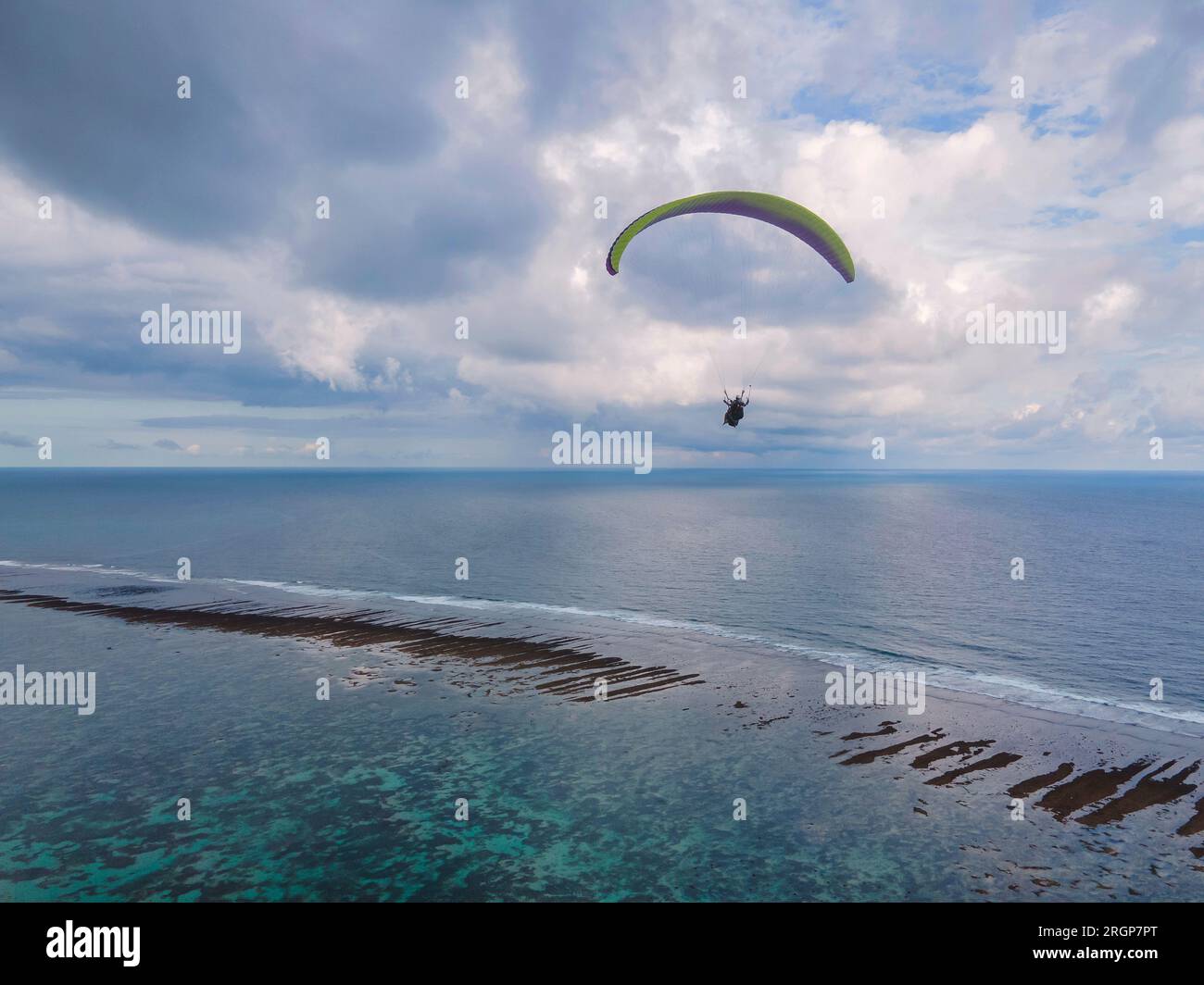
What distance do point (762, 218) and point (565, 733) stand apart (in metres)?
28.0

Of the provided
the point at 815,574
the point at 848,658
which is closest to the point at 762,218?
the point at 848,658

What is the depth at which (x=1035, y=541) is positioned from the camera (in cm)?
10781

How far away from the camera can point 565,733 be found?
27.8 meters

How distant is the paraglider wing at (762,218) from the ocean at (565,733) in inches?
878

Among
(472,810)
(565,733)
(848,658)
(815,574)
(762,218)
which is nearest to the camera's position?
(472,810)

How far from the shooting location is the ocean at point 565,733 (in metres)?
18.1

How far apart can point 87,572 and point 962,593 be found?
86886 mm

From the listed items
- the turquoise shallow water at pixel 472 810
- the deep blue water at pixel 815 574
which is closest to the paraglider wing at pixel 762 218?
the turquoise shallow water at pixel 472 810

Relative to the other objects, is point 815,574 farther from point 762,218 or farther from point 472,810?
point 472,810

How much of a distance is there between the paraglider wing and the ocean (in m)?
22.3

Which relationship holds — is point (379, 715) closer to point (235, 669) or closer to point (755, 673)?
point (235, 669)

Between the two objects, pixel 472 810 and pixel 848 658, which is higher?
pixel 848 658

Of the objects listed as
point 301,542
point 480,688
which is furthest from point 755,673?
point 301,542

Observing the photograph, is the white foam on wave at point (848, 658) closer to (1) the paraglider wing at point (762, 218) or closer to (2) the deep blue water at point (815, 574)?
(2) the deep blue water at point (815, 574)
